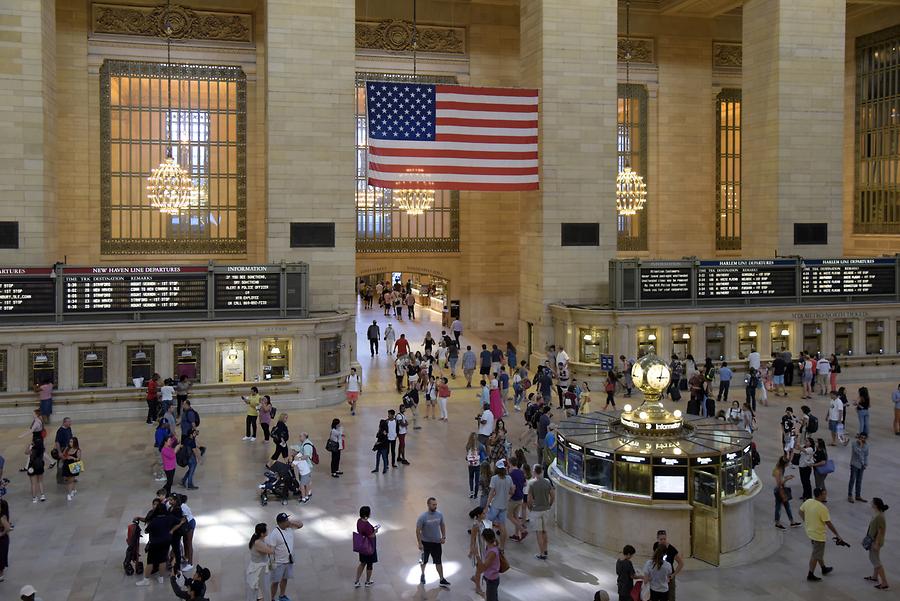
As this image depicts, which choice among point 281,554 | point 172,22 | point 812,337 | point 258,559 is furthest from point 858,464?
Answer: point 172,22

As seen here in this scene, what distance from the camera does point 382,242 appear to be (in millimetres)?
36375

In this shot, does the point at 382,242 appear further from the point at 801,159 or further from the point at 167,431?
the point at 167,431

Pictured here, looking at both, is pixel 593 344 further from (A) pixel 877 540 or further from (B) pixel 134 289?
(A) pixel 877 540

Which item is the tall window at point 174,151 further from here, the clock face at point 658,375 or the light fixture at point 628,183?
the clock face at point 658,375

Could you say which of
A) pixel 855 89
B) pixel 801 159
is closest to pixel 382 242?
pixel 801 159

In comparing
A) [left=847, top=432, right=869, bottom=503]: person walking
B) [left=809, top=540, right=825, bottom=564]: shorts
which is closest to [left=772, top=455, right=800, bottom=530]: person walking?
[left=847, top=432, right=869, bottom=503]: person walking

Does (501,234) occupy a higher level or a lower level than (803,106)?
lower

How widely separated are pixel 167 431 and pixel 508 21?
81.0 ft

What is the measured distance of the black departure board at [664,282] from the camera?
90.5 feet

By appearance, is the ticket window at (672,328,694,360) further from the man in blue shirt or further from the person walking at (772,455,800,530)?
the person walking at (772,455,800,530)

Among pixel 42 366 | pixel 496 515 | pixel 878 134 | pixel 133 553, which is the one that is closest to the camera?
pixel 133 553

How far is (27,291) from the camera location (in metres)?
22.4

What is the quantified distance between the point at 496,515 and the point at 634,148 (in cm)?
2738

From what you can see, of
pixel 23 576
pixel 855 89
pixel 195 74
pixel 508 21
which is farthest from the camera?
pixel 855 89
